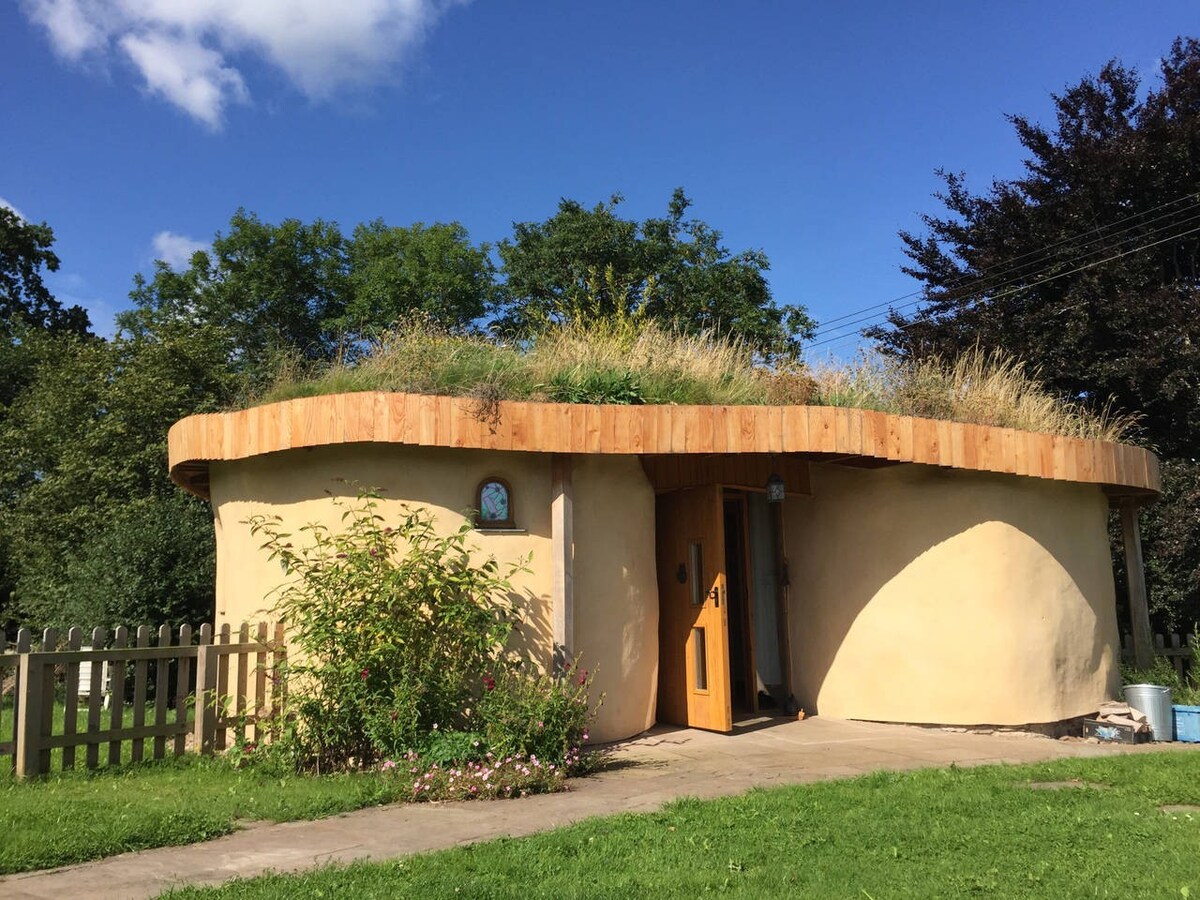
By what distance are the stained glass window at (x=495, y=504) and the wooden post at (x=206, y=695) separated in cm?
220

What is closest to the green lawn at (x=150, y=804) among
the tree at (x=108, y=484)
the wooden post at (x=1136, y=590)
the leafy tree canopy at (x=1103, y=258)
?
the tree at (x=108, y=484)

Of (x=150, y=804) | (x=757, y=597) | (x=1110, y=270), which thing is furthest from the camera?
(x=1110, y=270)

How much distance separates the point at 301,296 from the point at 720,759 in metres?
22.1

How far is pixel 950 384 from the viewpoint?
942 centimetres

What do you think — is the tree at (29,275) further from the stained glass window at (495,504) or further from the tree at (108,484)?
the stained glass window at (495,504)

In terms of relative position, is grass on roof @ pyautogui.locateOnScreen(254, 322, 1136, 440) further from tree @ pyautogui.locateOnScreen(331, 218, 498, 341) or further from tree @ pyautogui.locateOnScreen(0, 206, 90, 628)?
tree @ pyautogui.locateOnScreen(0, 206, 90, 628)

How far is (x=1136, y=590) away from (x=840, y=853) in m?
7.70

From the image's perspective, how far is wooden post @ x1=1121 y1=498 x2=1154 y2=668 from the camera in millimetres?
10094

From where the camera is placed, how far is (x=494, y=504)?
7352 mm

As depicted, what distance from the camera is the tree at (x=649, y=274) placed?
71.4 ft

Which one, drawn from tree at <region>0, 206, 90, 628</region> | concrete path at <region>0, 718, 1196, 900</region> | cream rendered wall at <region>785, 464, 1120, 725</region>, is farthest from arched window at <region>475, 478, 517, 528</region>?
tree at <region>0, 206, 90, 628</region>

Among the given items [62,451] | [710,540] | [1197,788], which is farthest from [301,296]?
[1197,788]

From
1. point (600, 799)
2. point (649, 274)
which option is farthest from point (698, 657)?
point (649, 274)

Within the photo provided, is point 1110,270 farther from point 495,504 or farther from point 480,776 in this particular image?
point 480,776
